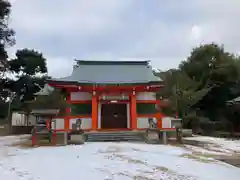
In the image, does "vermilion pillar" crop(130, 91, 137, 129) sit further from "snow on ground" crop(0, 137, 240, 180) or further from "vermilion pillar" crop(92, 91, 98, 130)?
"snow on ground" crop(0, 137, 240, 180)

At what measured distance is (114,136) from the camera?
16.6m

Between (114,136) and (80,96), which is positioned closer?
(114,136)

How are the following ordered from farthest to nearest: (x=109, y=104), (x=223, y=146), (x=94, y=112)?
(x=109, y=104) → (x=94, y=112) → (x=223, y=146)

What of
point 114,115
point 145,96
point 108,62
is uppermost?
point 108,62

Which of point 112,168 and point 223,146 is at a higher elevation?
point 112,168

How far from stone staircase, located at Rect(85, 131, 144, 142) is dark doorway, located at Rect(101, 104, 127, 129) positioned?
2555 mm

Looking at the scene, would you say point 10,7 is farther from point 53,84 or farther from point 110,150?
point 110,150

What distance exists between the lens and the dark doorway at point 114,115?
776 inches

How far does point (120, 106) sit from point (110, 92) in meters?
1.43

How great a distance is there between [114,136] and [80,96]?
12.4 ft

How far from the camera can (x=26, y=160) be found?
30.6ft

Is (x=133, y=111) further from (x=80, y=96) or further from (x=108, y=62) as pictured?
(x=108, y=62)

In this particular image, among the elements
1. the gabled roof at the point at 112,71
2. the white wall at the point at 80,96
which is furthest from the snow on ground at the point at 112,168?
the gabled roof at the point at 112,71

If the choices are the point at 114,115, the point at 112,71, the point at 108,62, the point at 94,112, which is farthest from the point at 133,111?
the point at 108,62
